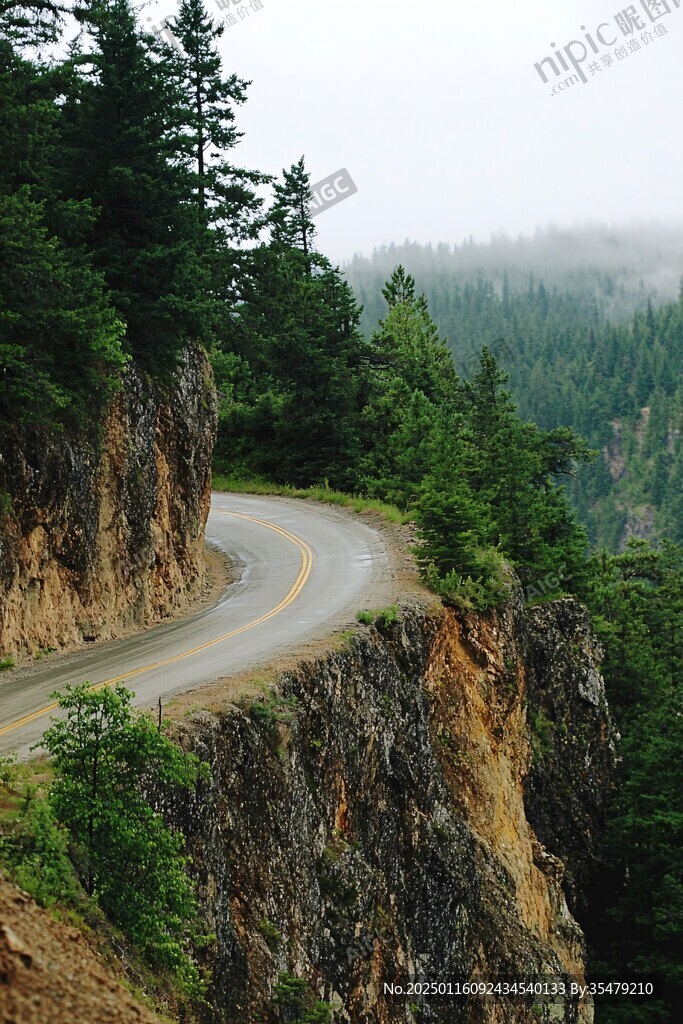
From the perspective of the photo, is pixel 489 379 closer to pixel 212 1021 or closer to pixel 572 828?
pixel 572 828

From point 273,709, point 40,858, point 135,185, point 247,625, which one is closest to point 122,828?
point 40,858

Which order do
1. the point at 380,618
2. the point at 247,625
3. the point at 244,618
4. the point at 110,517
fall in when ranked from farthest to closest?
1. the point at 244,618
2. the point at 247,625
3. the point at 110,517
4. the point at 380,618

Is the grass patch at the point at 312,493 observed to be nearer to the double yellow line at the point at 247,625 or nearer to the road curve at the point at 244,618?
the road curve at the point at 244,618

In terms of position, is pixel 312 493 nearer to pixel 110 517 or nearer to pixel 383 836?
pixel 110 517

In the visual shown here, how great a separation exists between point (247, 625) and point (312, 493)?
1903 cm

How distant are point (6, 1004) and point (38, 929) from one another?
1.55m

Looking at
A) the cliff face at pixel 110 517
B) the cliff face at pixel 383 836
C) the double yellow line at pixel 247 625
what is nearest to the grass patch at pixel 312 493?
the double yellow line at pixel 247 625

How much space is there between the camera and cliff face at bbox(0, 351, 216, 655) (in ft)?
61.2

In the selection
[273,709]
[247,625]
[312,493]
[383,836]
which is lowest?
[383,836]

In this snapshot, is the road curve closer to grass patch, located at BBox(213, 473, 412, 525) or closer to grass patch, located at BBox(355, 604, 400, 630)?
grass patch, located at BBox(355, 604, 400, 630)

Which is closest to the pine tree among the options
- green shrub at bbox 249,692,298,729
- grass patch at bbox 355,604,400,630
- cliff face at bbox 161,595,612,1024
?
grass patch at bbox 355,604,400,630

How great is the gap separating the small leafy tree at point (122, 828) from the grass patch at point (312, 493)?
24652 mm

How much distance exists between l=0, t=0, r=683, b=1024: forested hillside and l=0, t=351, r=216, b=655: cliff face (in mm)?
562

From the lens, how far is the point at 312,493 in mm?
41125
